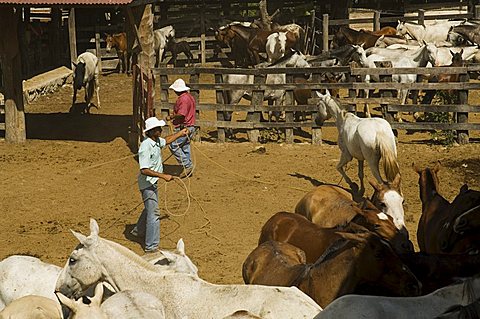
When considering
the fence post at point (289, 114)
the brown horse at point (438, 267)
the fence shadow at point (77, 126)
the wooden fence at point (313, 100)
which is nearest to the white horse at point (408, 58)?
the wooden fence at point (313, 100)

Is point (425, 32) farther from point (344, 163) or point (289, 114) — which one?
point (344, 163)

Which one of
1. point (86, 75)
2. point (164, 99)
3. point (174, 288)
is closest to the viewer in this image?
point (174, 288)

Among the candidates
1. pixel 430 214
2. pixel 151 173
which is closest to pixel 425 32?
pixel 151 173

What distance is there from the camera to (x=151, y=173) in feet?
34.2

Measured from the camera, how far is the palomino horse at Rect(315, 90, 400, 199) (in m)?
12.2

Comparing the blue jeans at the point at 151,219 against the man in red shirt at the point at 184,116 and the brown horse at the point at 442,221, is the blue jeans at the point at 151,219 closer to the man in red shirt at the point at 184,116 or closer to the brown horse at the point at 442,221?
the brown horse at the point at 442,221

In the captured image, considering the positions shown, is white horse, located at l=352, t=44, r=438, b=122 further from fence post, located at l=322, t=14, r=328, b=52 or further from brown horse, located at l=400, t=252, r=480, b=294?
brown horse, located at l=400, t=252, r=480, b=294

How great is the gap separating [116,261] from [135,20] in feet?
36.8

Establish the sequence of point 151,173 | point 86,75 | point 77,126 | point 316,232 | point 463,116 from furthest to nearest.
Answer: point 86,75
point 77,126
point 463,116
point 151,173
point 316,232

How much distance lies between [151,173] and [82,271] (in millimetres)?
3797

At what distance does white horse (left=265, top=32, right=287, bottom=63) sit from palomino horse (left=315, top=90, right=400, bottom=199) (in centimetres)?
1274

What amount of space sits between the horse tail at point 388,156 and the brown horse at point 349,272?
4845mm

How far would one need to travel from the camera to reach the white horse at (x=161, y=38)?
27391 mm

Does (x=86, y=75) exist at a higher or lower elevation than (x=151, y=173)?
higher
